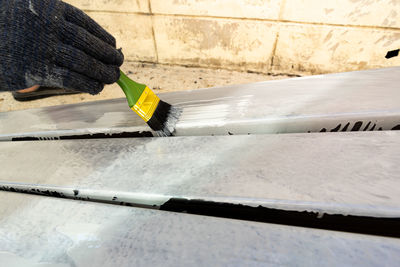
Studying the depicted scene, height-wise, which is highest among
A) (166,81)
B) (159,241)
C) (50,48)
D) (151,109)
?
(50,48)

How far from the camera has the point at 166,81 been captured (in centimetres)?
277

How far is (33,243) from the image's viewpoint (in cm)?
46

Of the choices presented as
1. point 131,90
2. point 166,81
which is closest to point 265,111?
point 131,90

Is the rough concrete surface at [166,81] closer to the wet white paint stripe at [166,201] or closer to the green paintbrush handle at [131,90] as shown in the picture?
the green paintbrush handle at [131,90]

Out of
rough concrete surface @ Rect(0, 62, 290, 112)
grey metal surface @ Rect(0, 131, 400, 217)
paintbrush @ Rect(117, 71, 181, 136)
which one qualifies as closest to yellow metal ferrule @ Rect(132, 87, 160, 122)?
paintbrush @ Rect(117, 71, 181, 136)

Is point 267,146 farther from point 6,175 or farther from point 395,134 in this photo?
point 6,175

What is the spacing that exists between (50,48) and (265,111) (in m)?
0.84

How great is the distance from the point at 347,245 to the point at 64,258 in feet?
1.70

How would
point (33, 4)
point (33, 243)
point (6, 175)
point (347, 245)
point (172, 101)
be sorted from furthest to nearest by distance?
point (172, 101)
point (33, 4)
point (6, 175)
point (33, 243)
point (347, 245)

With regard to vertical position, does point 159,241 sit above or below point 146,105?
below

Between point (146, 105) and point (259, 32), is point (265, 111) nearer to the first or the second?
point (146, 105)

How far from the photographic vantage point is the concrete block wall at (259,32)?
212cm

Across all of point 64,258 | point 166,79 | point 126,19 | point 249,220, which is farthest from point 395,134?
point 126,19

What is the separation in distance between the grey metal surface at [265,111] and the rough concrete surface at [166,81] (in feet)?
5.46
